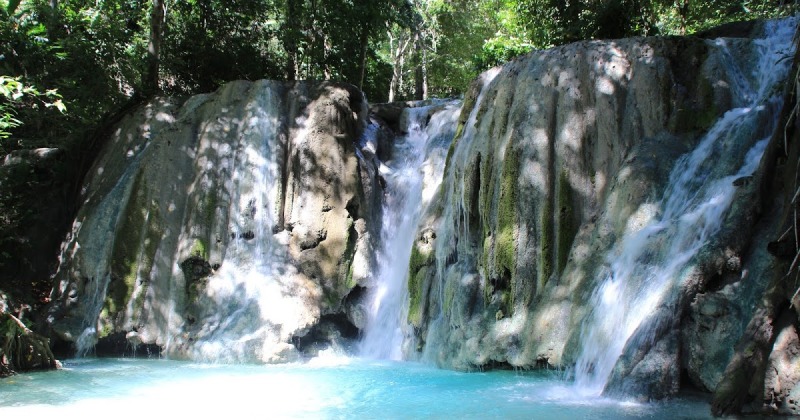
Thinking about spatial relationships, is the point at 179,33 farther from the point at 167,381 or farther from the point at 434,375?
the point at 434,375

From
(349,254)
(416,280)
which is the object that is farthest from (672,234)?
(349,254)

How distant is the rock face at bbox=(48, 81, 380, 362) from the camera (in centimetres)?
1284

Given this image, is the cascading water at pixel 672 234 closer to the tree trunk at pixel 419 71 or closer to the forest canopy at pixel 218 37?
the forest canopy at pixel 218 37

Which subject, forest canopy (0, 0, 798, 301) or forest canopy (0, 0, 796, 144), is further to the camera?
forest canopy (0, 0, 796, 144)

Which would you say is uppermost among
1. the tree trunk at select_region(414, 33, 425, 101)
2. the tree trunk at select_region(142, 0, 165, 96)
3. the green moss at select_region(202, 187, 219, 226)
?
the tree trunk at select_region(414, 33, 425, 101)

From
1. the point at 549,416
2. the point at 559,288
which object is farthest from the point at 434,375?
the point at 549,416

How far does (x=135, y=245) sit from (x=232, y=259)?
203 centimetres

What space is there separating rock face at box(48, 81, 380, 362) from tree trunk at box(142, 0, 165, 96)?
2122mm

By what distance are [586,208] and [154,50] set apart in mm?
11557

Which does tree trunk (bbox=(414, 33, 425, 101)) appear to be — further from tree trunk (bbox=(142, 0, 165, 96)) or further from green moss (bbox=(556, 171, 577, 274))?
green moss (bbox=(556, 171, 577, 274))

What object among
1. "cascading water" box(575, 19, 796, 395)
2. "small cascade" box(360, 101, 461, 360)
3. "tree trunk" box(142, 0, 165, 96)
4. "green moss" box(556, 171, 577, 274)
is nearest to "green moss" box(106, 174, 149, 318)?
"tree trunk" box(142, 0, 165, 96)

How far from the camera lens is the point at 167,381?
9.76 meters

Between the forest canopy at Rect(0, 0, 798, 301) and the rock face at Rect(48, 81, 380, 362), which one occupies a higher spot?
the forest canopy at Rect(0, 0, 798, 301)

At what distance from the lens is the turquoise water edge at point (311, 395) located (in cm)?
696
